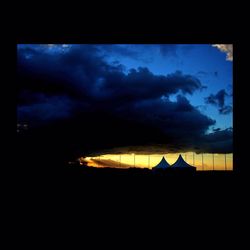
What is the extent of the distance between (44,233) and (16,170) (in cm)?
72

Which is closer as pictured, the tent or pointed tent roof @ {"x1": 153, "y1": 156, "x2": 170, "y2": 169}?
the tent

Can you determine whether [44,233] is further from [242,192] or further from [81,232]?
[242,192]

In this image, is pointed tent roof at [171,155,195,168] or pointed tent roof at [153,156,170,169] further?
pointed tent roof at [153,156,170,169]

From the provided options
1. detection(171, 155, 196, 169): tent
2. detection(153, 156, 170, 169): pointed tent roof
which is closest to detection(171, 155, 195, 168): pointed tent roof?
detection(171, 155, 196, 169): tent

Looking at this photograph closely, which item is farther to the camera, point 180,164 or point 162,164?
point 162,164

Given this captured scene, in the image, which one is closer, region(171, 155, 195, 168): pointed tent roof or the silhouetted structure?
region(171, 155, 195, 168): pointed tent roof

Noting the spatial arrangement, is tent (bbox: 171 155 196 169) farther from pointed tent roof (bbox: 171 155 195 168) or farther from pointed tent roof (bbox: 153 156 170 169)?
pointed tent roof (bbox: 153 156 170 169)

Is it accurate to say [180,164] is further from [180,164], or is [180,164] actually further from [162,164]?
[162,164]

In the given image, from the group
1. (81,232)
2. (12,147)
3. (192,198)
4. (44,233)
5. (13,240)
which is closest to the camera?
(12,147)

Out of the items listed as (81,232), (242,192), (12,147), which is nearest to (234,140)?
(242,192)

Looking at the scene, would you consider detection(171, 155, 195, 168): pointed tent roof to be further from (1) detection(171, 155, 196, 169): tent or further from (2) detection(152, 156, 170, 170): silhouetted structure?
(2) detection(152, 156, 170, 170): silhouetted structure

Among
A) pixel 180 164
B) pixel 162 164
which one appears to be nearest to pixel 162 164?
pixel 162 164

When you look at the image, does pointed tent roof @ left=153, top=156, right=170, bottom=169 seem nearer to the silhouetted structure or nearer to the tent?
the silhouetted structure
